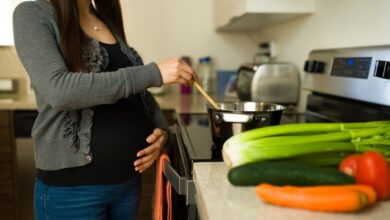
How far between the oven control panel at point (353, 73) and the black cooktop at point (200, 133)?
0.43ft

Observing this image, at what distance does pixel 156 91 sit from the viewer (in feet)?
7.85

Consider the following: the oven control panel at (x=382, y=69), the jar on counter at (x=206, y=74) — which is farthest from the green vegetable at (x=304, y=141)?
the jar on counter at (x=206, y=74)

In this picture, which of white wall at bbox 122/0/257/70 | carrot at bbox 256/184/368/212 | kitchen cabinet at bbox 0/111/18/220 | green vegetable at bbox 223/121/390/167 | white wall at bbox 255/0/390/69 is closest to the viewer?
carrot at bbox 256/184/368/212

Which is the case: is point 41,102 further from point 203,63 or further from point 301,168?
point 203,63

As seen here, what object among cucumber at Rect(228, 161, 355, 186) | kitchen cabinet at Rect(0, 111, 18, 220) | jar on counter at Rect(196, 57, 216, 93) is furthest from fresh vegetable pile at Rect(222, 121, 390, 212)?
jar on counter at Rect(196, 57, 216, 93)

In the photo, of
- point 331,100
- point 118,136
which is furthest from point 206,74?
point 118,136

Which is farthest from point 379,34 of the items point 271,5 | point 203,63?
point 203,63

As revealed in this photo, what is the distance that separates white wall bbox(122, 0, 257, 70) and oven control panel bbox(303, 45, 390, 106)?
1.15 m

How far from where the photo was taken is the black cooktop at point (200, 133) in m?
0.87

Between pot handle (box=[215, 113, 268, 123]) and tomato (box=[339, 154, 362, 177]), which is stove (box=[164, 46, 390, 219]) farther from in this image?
tomato (box=[339, 154, 362, 177])

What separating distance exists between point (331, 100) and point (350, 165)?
2.20 ft

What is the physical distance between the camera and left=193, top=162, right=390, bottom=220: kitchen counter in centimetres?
54

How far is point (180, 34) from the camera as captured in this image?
8.21 ft

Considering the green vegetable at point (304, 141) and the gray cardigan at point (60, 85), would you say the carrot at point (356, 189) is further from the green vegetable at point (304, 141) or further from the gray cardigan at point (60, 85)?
the gray cardigan at point (60, 85)
